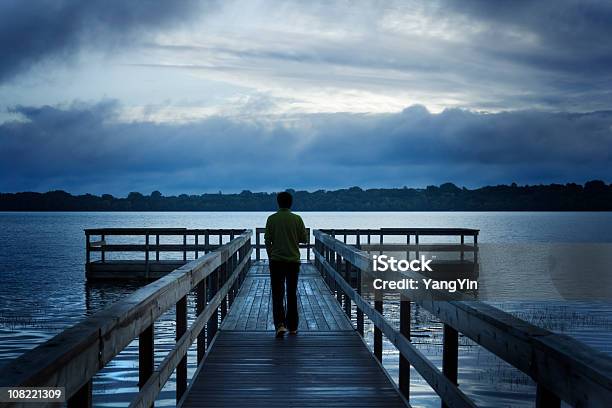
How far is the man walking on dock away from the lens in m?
9.27

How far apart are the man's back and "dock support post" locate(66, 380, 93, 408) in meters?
6.22

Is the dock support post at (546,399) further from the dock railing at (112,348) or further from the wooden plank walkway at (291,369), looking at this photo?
the wooden plank walkway at (291,369)

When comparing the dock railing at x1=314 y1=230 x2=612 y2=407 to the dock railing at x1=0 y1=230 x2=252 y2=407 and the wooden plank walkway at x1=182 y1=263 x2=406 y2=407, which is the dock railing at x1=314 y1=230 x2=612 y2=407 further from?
the dock railing at x1=0 y1=230 x2=252 y2=407

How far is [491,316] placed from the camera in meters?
3.78

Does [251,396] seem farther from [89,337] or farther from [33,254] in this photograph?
[33,254]

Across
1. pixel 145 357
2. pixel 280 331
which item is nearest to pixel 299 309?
pixel 280 331

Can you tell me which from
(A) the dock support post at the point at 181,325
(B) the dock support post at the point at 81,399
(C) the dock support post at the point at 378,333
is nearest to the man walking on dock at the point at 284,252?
(C) the dock support post at the point at 378,333

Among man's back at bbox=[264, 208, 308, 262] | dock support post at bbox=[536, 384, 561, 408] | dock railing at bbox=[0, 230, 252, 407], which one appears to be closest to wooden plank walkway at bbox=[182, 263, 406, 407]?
dock railing at bbox=[0, 230, 252, 407]

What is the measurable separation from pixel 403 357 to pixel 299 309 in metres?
6.04

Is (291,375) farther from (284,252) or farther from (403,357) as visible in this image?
(284,252)

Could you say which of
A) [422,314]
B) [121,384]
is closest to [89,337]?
[121,384]

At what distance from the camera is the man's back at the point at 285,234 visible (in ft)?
30.4

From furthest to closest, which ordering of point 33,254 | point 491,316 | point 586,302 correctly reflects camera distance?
point 33,254 → point 586,302 → point 491,316

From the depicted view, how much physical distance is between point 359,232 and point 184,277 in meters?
21.9
